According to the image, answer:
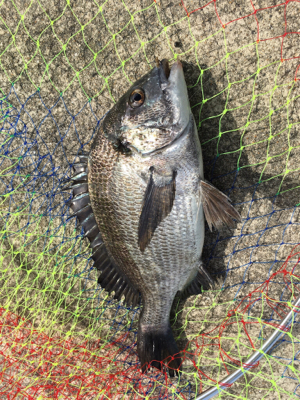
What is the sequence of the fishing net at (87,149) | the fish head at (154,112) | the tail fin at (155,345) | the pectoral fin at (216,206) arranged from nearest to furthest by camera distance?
the fish head at (154,112) < the pectoral fin at (216,206) < the fishing net at (87,149) < the tail fin at (155,345)

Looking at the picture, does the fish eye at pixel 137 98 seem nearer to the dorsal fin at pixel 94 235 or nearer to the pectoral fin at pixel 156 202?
the pectoral fin at pixel 156 202

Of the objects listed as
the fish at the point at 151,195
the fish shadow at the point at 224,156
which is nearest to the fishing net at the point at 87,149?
the fish shadow at the point at 224,156

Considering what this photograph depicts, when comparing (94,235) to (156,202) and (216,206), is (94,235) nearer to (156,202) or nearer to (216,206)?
(156,202)

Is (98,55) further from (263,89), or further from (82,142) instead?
(263,89)

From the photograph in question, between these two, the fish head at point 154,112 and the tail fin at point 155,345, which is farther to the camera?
the tail fin at point 155,345

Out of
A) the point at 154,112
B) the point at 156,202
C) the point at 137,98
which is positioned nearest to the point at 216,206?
the point at 156,202

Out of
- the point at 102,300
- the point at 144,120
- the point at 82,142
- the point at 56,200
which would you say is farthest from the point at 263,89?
the point at 102,300

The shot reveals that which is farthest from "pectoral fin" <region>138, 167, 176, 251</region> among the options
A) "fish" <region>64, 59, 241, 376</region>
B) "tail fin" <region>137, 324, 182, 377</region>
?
"tail fin" <region>137, 324, 182, 377</region>
